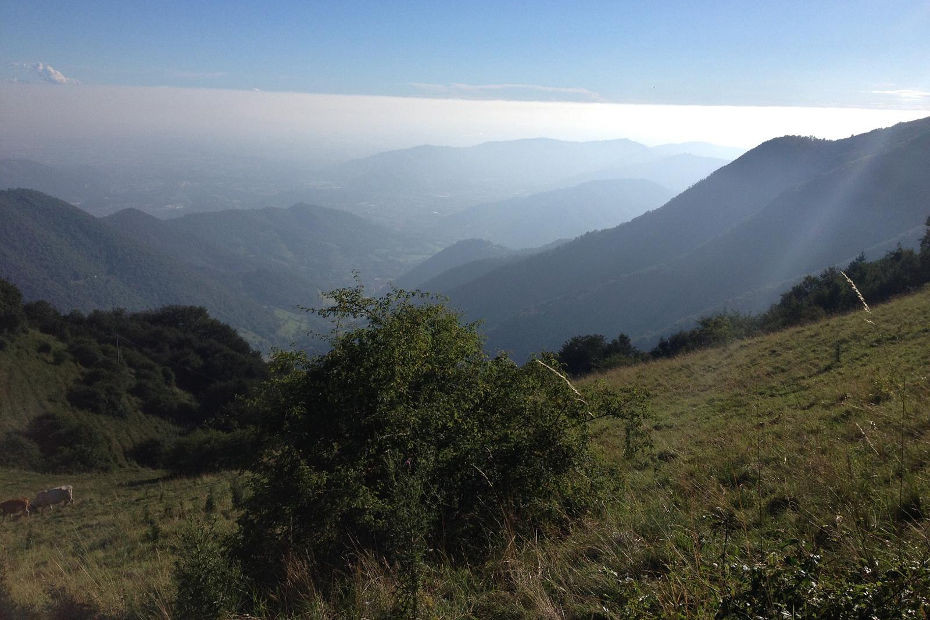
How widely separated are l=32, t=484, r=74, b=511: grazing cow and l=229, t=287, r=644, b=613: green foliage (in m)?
14.8

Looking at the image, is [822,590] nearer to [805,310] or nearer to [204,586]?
[204,586]

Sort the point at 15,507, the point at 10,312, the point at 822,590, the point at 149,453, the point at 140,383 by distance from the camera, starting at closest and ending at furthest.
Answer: the point at 822,590
the point at 15,507
the point at 149,453
the point at 10,312
the point at 140,383

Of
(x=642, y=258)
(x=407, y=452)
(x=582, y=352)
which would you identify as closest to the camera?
(x=407, y=452)

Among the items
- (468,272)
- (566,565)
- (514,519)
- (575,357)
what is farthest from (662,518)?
(468,272)

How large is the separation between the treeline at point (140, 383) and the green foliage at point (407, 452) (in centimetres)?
1251

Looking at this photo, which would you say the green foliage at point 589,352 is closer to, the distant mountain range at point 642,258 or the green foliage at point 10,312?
the green foliage at point 10,312

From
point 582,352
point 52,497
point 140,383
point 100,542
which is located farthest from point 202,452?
point 582,352

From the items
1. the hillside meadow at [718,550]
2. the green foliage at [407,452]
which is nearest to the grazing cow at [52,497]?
the hillside meadow at [718,550]

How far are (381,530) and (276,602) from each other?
0.97 m

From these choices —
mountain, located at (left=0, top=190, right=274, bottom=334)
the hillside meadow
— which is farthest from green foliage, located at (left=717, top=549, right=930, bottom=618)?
mountain, located at (left=0, top=190, right=274, bottom=334)

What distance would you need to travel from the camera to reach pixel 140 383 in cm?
3819

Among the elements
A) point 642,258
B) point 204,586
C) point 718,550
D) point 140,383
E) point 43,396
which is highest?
point 642,258

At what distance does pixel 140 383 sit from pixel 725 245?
127 meters

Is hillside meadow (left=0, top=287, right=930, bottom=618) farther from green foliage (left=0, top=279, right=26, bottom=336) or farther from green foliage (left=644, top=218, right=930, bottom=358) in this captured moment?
green foliage (left=0, top=279, right=26, bottom=336)
